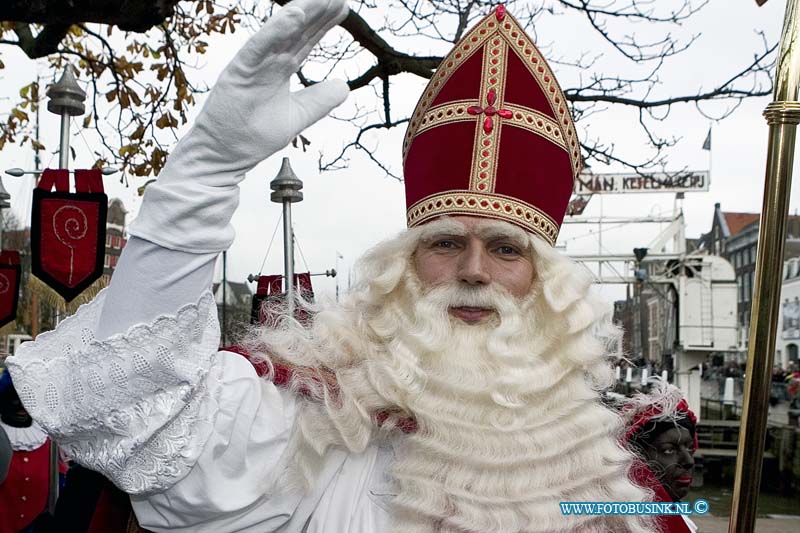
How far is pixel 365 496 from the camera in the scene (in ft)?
6.35

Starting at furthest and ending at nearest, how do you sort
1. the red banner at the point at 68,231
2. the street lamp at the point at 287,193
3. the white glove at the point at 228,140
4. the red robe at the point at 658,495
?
the street lamp at the point at 287,193
the red banner at the point at 68,231
the red robe at the point at 658,495
the white glove at the point at 228,140

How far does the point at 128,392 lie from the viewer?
1466 mm

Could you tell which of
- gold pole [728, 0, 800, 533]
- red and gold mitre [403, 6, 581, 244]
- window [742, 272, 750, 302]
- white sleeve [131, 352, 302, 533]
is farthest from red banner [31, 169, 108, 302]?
window [742, 272, 750, 302]

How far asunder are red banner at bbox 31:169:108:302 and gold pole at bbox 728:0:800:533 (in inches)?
108

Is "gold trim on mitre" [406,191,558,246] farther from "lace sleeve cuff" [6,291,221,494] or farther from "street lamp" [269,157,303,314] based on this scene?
"street lamp" [269,157,303,314]

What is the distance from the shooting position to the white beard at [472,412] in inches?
74.3

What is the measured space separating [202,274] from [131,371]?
0.22m

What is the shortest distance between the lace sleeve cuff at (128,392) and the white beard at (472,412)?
0.37 m

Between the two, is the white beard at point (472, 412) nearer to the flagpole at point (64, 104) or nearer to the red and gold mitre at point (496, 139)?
the red and gold mitre at point (496, 139)

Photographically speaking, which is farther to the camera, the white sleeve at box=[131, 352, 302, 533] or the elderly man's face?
the elderly man's face

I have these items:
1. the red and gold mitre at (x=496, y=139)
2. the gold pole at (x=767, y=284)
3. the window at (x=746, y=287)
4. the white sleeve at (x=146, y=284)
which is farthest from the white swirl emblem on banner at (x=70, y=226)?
the window at (x=746, y=287)

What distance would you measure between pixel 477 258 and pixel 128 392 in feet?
3.30

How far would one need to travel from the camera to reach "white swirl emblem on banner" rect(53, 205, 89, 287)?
11.0 feet

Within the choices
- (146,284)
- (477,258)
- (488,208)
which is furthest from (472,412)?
(146,284)
